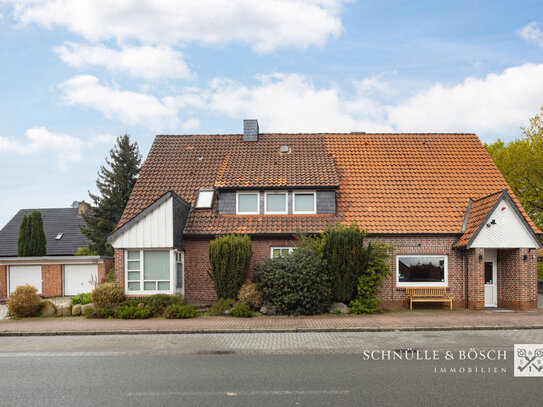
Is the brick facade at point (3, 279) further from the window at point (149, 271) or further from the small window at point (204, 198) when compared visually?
Result: the small window at point (204, 198)

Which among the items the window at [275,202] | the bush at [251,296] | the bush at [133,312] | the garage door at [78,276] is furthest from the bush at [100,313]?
the garage door at [78,276]

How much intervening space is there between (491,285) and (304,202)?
814 centimetres

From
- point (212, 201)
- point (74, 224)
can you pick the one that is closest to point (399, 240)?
point (212, 201)

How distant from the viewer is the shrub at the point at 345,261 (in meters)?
17.5

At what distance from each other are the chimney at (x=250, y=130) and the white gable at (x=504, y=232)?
11.6m

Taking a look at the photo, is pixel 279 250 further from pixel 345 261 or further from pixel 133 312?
pixel 133 312

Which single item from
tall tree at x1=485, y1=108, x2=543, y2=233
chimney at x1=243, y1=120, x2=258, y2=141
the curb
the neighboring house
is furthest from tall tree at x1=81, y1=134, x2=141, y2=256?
tall tree at x1=485, y1=108, x2=543, y2=233

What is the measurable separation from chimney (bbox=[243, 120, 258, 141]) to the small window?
4375mm

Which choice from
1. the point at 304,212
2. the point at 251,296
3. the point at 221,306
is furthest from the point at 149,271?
the point at 304,212

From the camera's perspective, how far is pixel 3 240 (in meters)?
36.2

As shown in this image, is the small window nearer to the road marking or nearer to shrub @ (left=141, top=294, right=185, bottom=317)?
shrub @ (left=141, top=294, right=185, bottom=317)

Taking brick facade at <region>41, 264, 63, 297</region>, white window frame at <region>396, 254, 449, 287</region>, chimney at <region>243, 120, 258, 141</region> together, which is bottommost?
brick facade at <region>41, 264, 63, 297</region>

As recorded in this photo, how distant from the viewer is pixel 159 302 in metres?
17.6

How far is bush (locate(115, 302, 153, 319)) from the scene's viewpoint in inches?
666
